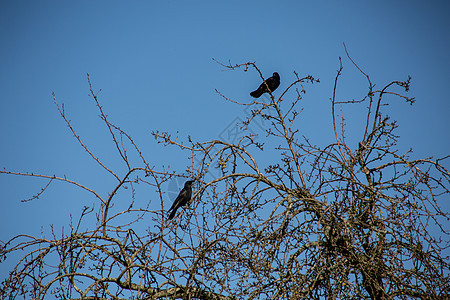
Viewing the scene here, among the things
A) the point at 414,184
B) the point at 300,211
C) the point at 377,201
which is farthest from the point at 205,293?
the point at 414,184

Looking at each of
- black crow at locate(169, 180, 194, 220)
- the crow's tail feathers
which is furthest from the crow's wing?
the crow's tail feathers

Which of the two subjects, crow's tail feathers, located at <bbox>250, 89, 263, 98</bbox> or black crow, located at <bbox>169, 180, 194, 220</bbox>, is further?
crow's tail feathers, located at <bbox>250, 89, 263, 98</bbox>

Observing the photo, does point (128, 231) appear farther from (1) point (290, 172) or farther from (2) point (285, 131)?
(2) point (285, 131)

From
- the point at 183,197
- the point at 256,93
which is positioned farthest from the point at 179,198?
the point at 256,93

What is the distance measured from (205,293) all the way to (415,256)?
1.53 m

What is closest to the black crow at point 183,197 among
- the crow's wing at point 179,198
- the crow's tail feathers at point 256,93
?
the crow's wing at point 179,198

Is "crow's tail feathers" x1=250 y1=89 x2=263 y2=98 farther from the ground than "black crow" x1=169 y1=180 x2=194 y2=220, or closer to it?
farther from the ground

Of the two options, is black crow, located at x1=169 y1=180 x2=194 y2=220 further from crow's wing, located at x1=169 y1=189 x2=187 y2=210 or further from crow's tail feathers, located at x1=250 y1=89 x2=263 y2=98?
crow's tail feathers, located at x1=250 y1=89 x2=263 y2=98

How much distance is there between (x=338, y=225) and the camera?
307 centimetres

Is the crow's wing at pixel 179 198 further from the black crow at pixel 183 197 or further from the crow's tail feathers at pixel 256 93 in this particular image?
the crow's tail feathers at pixel 256 93

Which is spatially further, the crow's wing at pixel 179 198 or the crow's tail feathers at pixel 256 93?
the crow's tail feathers at pixel 256 93

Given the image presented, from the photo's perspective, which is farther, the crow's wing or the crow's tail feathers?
the crow's tail feathers

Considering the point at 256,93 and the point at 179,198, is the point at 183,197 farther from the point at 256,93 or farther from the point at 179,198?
the point at 256,93

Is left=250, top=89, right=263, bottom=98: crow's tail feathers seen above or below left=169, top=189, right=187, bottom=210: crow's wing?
above
